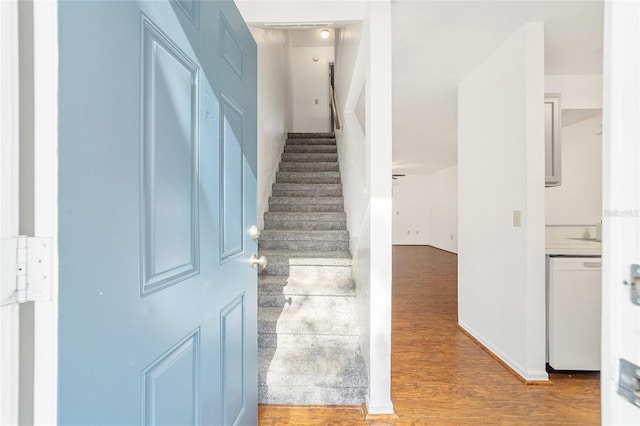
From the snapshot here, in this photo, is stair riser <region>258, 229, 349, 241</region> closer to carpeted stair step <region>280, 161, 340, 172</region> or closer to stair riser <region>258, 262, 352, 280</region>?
stair riser <region>258, 262, 352, 280</region>

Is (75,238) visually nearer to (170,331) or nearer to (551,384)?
(170,331)

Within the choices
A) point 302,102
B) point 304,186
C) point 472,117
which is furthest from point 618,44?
point 302,102

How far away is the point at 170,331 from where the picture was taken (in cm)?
68

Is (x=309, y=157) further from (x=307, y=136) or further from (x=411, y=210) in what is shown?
(x=411, y=210)

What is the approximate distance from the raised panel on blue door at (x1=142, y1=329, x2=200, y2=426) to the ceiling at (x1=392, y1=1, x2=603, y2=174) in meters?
2.07

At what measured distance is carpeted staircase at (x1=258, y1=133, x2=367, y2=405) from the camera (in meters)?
1.65

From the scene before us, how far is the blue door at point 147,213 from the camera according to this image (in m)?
0.43

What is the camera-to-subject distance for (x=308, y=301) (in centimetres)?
218

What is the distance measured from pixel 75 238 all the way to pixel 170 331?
0.35 meters

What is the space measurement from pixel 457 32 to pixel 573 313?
7.04 ft

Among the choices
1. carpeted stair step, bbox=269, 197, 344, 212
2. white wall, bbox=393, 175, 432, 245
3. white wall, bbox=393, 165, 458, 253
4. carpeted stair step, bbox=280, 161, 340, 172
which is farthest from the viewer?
white wall, bbox=393, 175, 432, 245

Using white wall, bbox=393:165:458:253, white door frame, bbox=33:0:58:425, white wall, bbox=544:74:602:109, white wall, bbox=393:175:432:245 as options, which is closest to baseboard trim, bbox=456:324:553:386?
white wall, bbox=544:74:602:109

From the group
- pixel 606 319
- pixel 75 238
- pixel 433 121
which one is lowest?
pixel 606 319

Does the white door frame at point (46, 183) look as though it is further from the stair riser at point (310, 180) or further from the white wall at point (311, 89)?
the white wall at point (311, 89)
